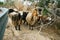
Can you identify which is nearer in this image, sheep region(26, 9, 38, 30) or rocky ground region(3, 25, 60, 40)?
rocky ground region(3, 25, 60, 40)

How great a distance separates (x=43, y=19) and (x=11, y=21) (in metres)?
1.77

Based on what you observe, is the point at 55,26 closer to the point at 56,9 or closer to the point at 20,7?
the point at 56,9

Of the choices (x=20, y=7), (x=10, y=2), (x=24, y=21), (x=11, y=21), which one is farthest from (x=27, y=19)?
(x=10, y=2)

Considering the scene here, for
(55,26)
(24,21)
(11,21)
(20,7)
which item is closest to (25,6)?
(20,7)

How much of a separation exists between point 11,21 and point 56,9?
1549 mm

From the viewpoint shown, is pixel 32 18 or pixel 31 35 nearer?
pixel 31 35

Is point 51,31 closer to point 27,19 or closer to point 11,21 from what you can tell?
point 27,19

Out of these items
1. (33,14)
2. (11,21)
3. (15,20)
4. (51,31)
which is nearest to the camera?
(11,21)

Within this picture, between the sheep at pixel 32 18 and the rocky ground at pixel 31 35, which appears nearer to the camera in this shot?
the rocky ground at pixel 31 35

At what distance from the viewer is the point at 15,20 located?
437cm

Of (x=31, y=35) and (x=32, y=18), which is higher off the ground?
(x=32, y=18)

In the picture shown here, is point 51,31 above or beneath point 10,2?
beneath

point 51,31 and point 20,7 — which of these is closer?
point 51,31

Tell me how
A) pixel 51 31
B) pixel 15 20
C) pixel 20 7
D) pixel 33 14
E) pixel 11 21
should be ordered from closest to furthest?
pixel 11 21
pixel 15 20
pixel 51 31
pixel 33 14
pixel 20 7
